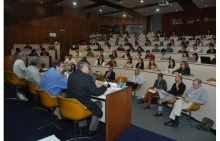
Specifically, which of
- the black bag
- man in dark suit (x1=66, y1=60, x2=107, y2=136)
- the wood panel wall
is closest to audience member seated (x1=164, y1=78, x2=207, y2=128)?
the black bag

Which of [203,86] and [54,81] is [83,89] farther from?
[203,86]

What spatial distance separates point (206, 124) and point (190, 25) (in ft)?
50.4

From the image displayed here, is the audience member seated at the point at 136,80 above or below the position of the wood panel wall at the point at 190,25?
below

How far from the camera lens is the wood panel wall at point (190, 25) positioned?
1606cm

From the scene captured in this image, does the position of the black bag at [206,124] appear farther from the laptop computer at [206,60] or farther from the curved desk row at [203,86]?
the laptop computer at [206,60]

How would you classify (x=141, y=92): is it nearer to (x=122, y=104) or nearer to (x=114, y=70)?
(x=114, y=70)

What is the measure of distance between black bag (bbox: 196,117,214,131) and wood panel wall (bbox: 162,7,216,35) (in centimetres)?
1330

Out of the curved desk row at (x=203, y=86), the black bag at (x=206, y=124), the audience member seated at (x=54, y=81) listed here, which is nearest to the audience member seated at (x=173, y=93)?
the curved desk row at (x=203, y=86)

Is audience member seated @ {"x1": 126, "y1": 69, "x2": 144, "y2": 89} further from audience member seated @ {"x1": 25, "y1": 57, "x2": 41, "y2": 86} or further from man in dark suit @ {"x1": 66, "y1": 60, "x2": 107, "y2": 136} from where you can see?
man in dark suit @ {"x1": 66, "y1": 60, "x2": 107, "y2": 136}

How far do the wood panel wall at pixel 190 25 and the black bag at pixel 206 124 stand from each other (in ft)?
43.6

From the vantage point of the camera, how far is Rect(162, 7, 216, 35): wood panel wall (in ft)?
52.7

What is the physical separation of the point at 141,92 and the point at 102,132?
3.23 meters

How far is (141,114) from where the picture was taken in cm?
516

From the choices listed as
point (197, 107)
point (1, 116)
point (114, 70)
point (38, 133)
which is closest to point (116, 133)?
point (38, 133)
